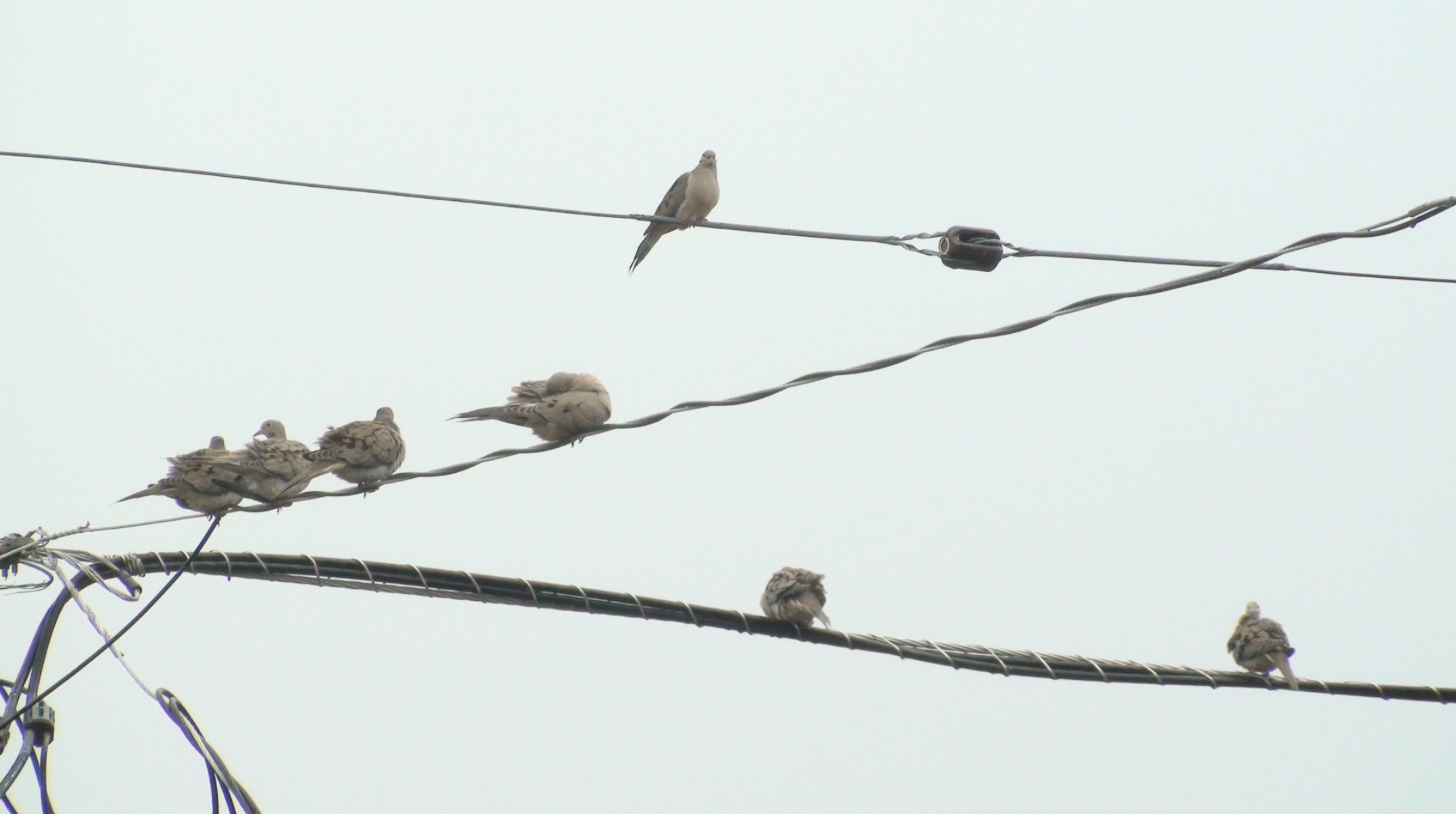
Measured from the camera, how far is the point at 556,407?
945cm

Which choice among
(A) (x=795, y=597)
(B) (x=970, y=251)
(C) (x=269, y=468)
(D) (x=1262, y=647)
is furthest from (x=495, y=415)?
(D) (x=1262, y=647)

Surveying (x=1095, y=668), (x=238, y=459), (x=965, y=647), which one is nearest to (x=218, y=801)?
(x=238, y=459)

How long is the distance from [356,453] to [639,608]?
2.66 metres

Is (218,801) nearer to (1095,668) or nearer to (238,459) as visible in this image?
(238,459)

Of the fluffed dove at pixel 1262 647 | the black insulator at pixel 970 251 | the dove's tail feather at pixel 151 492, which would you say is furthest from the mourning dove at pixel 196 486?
the fluffed dove at pixel 1262 647

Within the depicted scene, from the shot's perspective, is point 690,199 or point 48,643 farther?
point 690,199

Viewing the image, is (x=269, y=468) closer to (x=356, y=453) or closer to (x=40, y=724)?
(x=356, y=453)

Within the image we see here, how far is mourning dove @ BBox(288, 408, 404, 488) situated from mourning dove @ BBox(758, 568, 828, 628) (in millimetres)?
2283

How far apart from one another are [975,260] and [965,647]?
1.84 meters

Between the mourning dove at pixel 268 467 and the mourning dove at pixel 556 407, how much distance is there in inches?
38.0

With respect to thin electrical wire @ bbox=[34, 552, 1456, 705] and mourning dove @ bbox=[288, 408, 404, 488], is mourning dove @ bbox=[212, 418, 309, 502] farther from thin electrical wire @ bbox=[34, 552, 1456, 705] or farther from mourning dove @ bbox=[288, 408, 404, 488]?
thin electrical wire @ bbox=[34, 552, 1456, 705]

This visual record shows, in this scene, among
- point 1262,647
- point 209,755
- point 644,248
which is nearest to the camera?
point 209,755

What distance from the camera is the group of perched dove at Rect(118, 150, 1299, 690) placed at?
876cm

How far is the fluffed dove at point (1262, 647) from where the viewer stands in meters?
10.8
